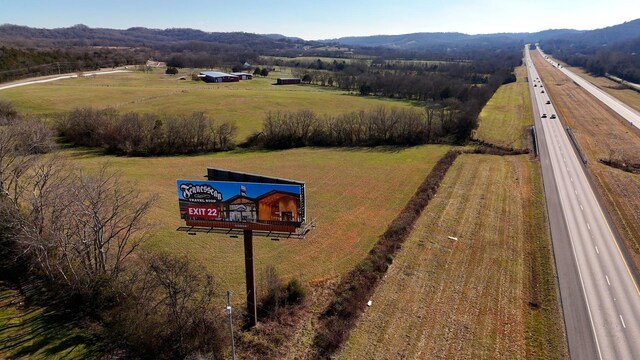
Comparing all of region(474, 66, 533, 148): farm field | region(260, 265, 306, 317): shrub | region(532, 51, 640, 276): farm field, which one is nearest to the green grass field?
region(260, 265, 306, 317): shrub

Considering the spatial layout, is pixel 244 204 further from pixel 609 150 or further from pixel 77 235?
pixel 609 150

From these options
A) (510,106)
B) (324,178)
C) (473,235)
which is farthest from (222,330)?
(510,106)

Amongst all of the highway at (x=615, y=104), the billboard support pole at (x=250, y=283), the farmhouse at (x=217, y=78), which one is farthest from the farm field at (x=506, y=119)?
the farmhouse at (x=217, y=78)

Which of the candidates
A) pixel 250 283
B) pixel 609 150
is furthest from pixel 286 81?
pixel 250 283

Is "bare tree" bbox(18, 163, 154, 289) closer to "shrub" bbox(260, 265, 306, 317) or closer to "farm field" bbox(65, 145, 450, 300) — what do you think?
"farm field" bbox(65, 145, 450, 300)

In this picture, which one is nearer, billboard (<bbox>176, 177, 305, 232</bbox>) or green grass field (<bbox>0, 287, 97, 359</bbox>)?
billboard (<bbox>176, 177, 305, 232</bbox>)

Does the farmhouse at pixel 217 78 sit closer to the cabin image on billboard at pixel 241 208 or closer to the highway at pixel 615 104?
the highway at pixel 615 104
